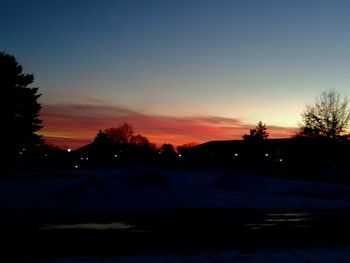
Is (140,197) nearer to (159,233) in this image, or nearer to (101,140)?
(159,233)

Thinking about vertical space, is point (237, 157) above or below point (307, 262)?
above

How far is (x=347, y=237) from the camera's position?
1458 centimetres

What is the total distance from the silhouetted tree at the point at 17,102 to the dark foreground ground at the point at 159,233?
85.7 ft

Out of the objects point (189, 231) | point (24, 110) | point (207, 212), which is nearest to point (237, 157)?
point (24, 110)

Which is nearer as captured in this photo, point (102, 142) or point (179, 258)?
point (179, 258)

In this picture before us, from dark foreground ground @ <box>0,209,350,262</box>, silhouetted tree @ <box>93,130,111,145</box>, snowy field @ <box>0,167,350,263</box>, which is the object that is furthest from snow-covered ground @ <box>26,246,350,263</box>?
silhouetted tree @ <box>93,130,111,145</box>

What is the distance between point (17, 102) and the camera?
4475 centimetres

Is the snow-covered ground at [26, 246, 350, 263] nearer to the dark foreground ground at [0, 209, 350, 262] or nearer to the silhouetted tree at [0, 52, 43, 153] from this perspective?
the dark foreground ground at [0, 209, 350, 262]

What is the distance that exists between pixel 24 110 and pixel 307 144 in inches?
1737

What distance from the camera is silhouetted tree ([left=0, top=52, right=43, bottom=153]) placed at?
4388cm

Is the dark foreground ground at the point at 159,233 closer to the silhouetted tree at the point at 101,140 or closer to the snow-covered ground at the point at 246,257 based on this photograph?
the snow-covered ground at the point at 246,257

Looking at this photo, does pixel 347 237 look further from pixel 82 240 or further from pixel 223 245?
pixel 82 240

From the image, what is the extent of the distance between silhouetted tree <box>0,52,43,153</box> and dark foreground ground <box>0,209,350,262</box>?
26125mm

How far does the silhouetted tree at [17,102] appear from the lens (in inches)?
1727
